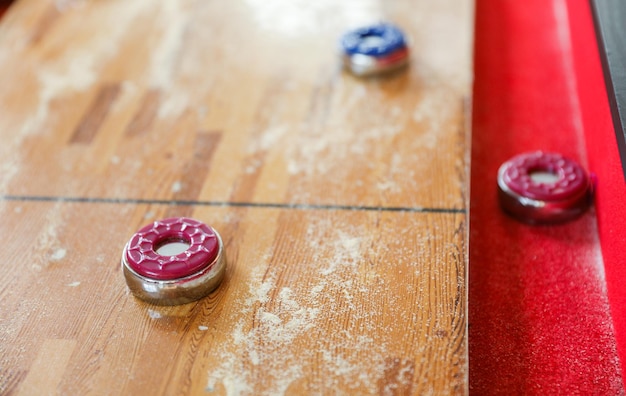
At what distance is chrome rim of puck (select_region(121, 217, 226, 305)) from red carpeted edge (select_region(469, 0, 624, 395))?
0.49 m

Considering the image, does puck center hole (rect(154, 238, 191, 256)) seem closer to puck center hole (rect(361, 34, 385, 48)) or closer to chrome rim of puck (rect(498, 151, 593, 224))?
chrome rim of puck (rect(498, 151, 593, 224))

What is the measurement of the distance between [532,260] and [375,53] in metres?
0.71

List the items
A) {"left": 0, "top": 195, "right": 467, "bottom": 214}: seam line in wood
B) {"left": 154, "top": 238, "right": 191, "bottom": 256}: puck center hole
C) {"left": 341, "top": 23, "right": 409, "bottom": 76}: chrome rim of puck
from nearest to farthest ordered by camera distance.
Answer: {"left": 154, "top": 238, "right": 191, "bottom": 256}: puck center hole < {"left": 0, "top": 195, "right": 467, "bottom": 214}: seam line in wood < {"left": 341, "top": 23, "right": 409, "bottom": 76}: chrome rim of puck

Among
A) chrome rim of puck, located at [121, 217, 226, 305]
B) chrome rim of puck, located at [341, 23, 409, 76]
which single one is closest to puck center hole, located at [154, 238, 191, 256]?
chrome rim of puck, located at [121, 217, 226, 305]

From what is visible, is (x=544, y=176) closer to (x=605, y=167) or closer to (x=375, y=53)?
(x=605, y=167)

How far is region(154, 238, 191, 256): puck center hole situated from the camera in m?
1.40

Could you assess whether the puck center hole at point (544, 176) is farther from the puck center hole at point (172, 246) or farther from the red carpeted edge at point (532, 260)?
the puck center hole at point (172, 246)

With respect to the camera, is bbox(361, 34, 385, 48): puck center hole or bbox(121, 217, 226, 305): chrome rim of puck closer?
bbox(121, 217, 226, 305): chrome rim of puck

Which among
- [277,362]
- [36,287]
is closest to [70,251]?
[36,287]

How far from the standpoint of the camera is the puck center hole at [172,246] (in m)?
1.40

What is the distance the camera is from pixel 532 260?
1.58 m

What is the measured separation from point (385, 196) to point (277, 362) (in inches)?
19.6

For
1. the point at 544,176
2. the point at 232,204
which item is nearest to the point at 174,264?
the point at 232,204

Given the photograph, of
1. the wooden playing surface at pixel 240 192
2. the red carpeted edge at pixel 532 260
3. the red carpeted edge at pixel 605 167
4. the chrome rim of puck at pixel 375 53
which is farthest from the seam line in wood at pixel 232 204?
the chrome rim of puck at pixel 375 53
